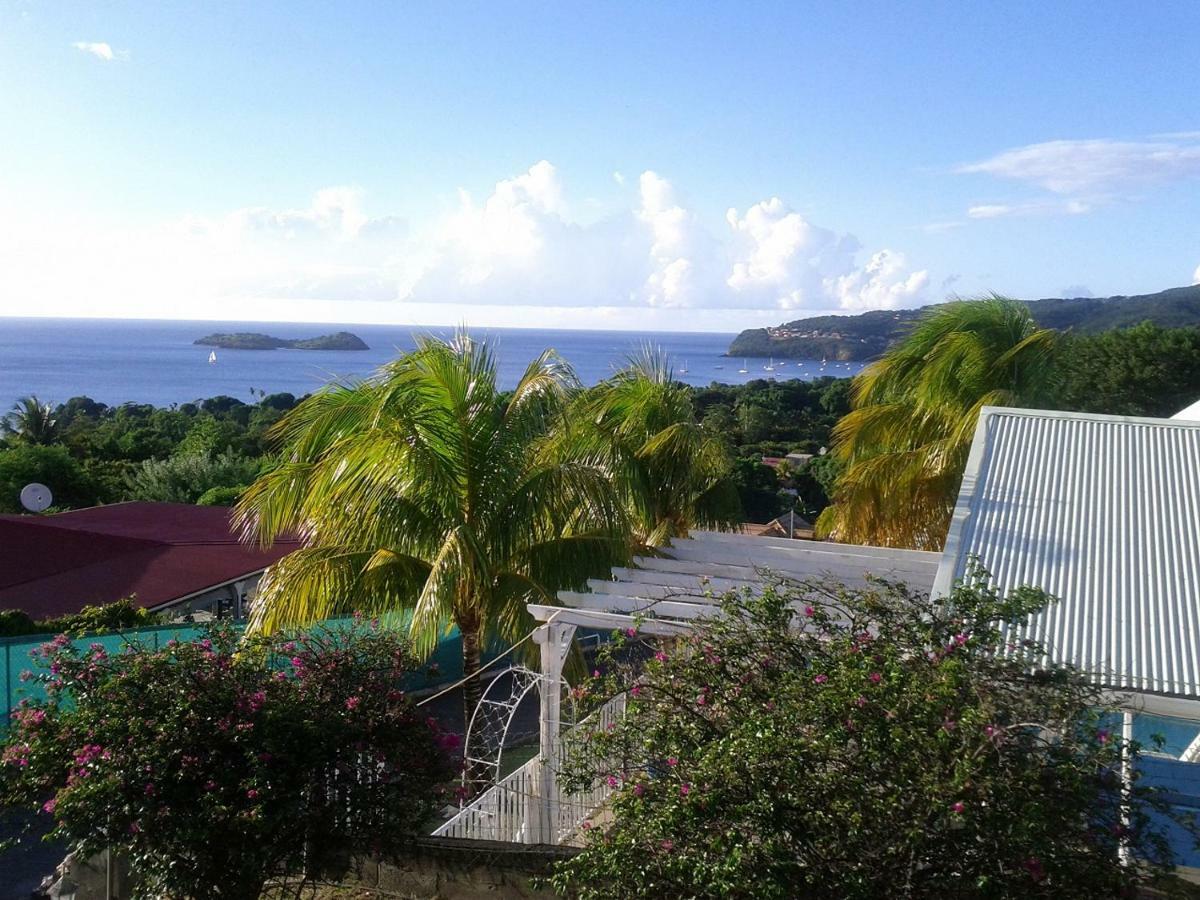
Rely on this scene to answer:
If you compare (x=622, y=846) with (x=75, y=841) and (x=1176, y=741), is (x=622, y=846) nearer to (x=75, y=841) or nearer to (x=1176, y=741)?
(x=75, y=841)

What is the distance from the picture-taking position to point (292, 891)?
273 inches

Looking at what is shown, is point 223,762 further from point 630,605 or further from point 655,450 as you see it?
point 655,450

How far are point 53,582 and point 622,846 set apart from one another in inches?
490

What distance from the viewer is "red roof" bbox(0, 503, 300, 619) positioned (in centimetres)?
1378

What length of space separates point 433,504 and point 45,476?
2677 cm

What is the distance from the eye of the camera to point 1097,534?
7957 millimetres

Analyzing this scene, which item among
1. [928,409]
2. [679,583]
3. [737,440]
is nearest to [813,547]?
[679,583]

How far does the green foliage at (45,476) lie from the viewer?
29969mm

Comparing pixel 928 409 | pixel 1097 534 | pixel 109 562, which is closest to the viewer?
pixel 1097 534

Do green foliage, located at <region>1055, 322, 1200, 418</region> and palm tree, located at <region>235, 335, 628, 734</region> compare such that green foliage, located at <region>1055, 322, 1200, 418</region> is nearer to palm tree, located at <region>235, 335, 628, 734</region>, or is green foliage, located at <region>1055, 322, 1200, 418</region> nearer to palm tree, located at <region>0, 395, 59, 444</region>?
palm tree, located at <region>235, 335, 628, 734</region>

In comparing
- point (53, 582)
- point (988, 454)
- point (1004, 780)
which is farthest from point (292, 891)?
point (53, 582)

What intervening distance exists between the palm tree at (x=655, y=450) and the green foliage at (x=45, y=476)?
79.3 ft

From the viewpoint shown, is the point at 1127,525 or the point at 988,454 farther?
the point at 988,454

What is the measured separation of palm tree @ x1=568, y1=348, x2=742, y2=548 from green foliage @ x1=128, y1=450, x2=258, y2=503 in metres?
20.1
